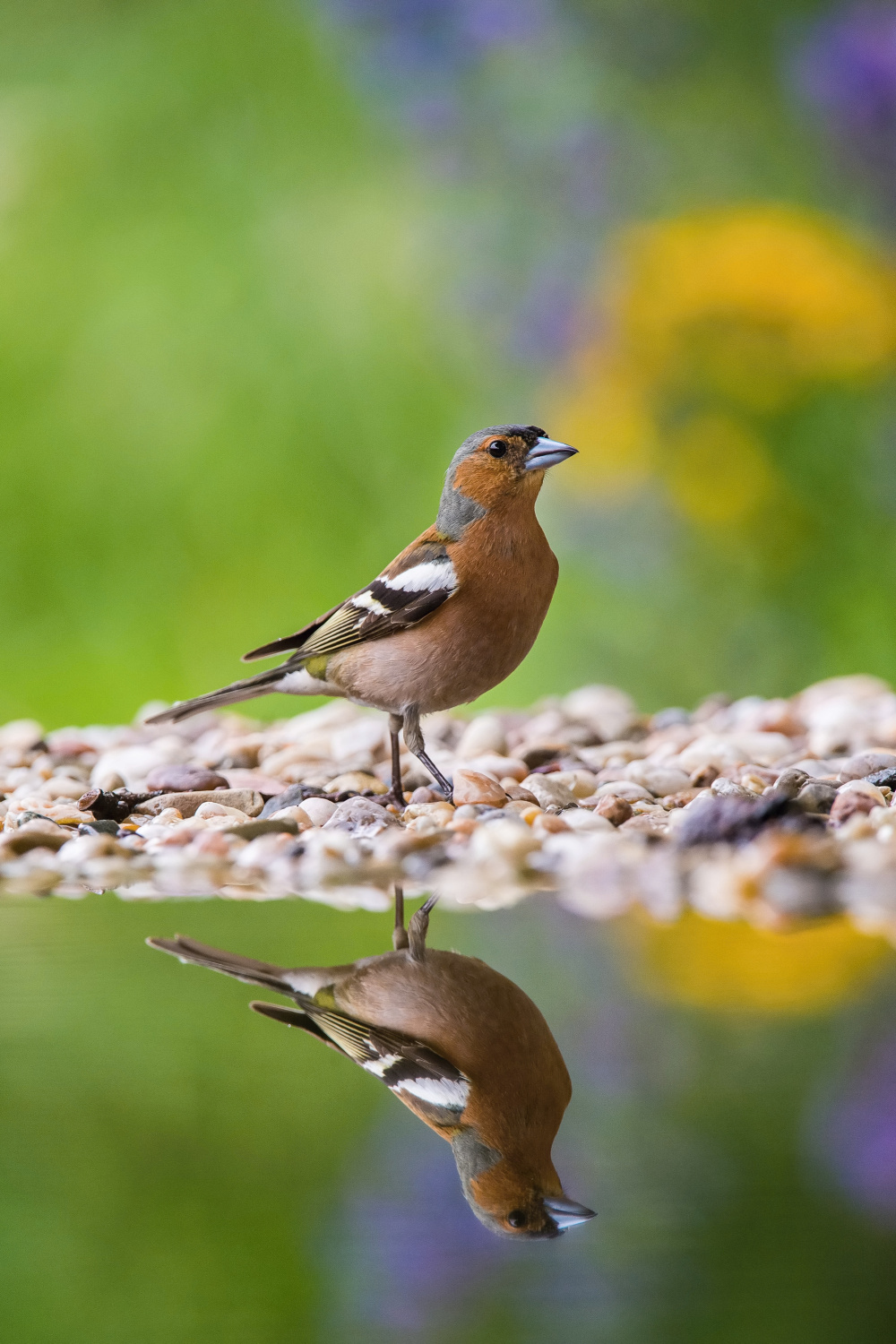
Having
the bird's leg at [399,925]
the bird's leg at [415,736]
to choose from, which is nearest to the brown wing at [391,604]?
the bird's leg at [415,736]

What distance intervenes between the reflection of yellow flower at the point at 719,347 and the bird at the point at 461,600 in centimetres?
233

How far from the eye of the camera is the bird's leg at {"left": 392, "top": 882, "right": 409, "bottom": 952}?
1.45m

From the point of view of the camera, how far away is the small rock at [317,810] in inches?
88.8

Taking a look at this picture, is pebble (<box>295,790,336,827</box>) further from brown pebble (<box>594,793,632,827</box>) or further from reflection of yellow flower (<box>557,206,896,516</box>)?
reflection of yellow flower (<box>557,206,896,516</box>)

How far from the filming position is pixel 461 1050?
109 centimetres

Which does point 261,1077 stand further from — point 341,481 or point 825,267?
point 825,267

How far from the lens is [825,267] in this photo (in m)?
4.91

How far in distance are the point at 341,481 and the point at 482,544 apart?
2.69 meters

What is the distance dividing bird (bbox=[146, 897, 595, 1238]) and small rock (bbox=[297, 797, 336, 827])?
2.55 feet

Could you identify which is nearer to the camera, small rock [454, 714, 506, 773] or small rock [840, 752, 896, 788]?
small rock [840, 752, 896, 788]

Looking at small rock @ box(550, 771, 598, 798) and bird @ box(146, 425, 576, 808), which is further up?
bird @ box(146, 425, 576, 808)

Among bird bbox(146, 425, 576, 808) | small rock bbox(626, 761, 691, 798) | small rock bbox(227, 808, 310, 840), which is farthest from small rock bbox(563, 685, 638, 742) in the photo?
small rock bbox(227, 808, 310, 840)

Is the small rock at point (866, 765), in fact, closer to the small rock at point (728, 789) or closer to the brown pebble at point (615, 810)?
the small rock at point (728, 789)

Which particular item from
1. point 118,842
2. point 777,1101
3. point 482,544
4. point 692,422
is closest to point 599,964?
point 777,1101
